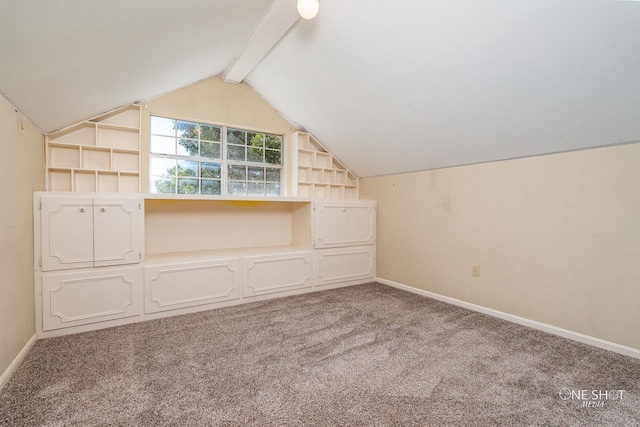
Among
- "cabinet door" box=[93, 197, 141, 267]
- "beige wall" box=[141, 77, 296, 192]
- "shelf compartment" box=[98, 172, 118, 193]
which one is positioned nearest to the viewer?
"cabinet door" box=[93, 197, 141, 267]

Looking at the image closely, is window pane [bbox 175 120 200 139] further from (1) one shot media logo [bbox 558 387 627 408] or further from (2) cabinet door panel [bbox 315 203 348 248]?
(1) one shot media logo [bbox 558 387 627 408]

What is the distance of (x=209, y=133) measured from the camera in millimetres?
3709

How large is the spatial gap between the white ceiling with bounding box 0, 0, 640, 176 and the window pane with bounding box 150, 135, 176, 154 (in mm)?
473

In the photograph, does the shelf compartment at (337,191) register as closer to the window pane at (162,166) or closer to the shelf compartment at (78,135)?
the window pane at (162,166)

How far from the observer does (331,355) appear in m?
2.13

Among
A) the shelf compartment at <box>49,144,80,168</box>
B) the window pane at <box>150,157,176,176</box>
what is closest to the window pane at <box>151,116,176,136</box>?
the window pane at <box>150,157,176,176</box>

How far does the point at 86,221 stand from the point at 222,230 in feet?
4.73

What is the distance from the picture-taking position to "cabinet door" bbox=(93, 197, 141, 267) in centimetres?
258

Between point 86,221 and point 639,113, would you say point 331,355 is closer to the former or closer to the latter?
point 86,221

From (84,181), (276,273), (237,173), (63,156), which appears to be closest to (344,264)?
(276,273)

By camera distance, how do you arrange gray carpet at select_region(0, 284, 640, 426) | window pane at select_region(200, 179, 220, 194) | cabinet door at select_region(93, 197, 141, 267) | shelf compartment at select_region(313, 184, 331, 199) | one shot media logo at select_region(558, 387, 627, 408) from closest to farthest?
gray carpet at select_region(0, 284, 640, 426)
one shot media logo at select_region(558, 387, 627, 408)
cabinet door at select_region(93, 197, 141, 267)
window pane at select_region(200, 179, 220, 194)
shelf compartment at select_region(313, 184, 331, 199)

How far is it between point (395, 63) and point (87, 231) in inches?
117

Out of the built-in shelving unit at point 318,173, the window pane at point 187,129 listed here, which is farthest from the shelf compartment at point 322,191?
the window pane at point 187,129

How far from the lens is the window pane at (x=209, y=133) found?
3664 mm
